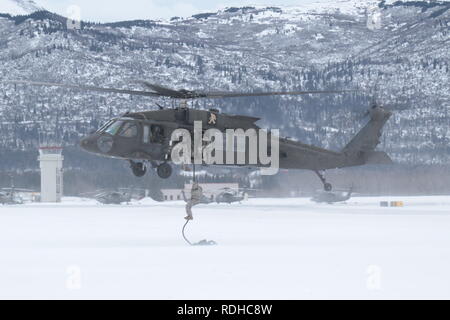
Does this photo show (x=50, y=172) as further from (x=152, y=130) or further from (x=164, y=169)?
(x=164, y=169)

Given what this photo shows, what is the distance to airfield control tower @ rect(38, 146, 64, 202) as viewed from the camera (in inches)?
4732

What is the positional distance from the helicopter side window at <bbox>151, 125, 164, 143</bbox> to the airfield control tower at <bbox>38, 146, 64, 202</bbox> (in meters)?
85.4

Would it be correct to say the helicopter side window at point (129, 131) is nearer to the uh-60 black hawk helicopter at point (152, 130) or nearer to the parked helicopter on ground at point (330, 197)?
the uh-60 black hawk helicopter at point (152, 130)

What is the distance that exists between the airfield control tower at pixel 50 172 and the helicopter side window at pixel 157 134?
85.4 metres

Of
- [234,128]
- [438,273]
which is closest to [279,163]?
[234,128]

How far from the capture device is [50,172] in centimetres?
12075

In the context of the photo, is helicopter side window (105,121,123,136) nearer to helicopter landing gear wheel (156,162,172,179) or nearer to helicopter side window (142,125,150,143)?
helicopter side window (142,125,150,143)

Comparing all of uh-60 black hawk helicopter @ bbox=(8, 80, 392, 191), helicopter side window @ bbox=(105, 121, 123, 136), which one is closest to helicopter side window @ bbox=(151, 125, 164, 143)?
uh-60 black hawk helicopter @ bbox=(8, 80, 392, 191)

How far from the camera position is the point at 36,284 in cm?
2392

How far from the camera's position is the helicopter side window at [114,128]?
37.0m

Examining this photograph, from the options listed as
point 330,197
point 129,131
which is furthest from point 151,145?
point 330,197
